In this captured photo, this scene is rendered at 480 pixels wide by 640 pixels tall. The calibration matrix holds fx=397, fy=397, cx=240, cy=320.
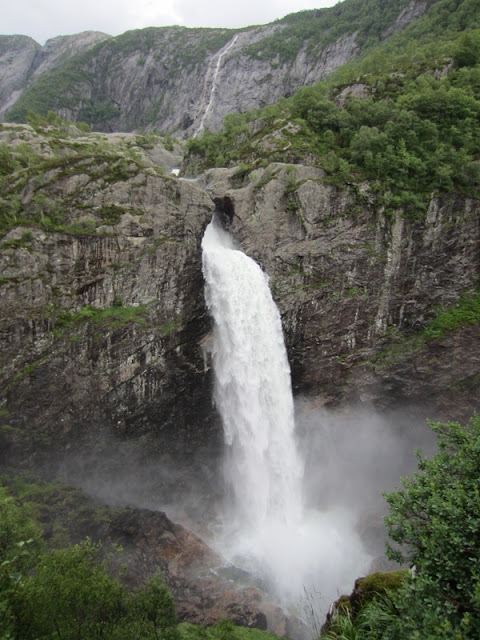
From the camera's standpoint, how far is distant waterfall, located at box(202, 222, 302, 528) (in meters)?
26.3

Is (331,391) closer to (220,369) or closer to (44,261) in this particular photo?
(220,369)

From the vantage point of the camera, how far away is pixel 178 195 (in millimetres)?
26125

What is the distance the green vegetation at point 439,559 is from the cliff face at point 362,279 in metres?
17.7

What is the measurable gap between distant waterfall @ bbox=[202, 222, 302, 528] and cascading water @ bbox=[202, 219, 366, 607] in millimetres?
53

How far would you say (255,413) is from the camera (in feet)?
87.5

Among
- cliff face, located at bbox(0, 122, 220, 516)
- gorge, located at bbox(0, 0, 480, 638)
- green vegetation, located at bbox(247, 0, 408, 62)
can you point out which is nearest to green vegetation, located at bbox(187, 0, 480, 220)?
gorge, located at bbox(0, 0, 480, 638)

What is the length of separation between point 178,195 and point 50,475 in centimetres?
1862

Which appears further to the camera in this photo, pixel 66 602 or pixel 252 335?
pixel 252 335

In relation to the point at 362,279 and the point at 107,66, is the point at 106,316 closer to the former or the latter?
the point at 362,279

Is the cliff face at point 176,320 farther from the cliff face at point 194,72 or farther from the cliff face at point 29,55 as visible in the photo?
the cliff face at point 29,55

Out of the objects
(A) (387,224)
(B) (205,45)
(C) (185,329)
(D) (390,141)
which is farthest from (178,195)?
(B) (205,45)

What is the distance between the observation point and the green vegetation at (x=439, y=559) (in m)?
7.77

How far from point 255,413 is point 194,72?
10321cm

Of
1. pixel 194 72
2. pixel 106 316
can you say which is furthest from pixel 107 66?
pixel 106 316
